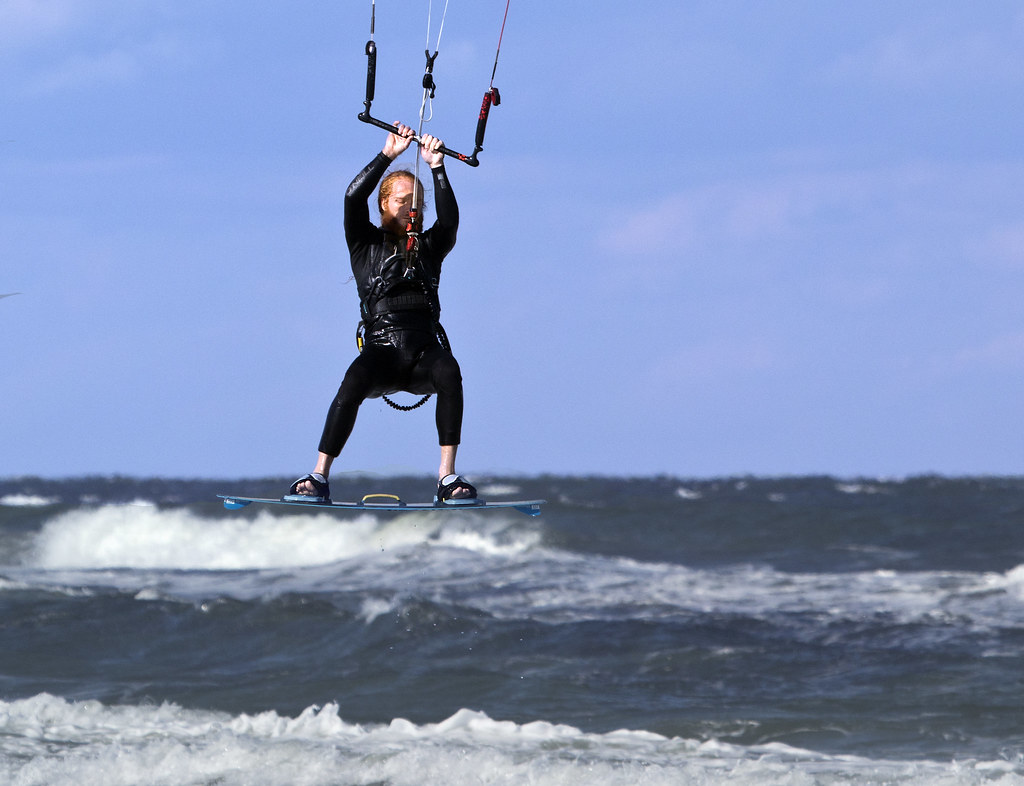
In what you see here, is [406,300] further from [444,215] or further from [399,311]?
[444,215]

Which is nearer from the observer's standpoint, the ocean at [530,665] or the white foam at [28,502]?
the ocean at [530,665]

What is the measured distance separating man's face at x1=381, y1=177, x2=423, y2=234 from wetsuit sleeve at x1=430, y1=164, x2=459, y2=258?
0.20m

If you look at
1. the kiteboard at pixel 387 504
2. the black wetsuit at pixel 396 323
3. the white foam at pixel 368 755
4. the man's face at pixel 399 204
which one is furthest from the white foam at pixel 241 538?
the man's face at pixel 399 204

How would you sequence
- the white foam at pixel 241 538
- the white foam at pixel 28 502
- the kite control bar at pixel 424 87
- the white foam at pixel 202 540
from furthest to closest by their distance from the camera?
the white foam at pixel 28 502, the white foam at pixel 202 540, the white foam at pixel 241 538, the kite control bar at pixel 424 87

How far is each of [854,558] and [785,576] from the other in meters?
2.73

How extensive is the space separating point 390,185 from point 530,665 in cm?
838

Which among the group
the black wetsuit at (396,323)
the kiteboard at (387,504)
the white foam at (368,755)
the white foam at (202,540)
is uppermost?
the black wetsuit at (396,323)

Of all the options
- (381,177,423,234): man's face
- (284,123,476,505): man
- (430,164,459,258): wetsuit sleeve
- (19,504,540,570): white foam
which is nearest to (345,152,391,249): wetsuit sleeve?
(284,123,476,505): man

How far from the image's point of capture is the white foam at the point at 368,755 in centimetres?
1045

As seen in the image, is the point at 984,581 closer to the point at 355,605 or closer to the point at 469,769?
the point at 355,605

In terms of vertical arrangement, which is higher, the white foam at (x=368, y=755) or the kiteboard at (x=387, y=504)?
the kiteboard at (x=387, y=504)

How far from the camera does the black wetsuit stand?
25.3 feet

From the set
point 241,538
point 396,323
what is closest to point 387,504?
point 396,323

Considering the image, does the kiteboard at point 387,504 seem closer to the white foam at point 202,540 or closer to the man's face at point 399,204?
the man's face at point 399,204
